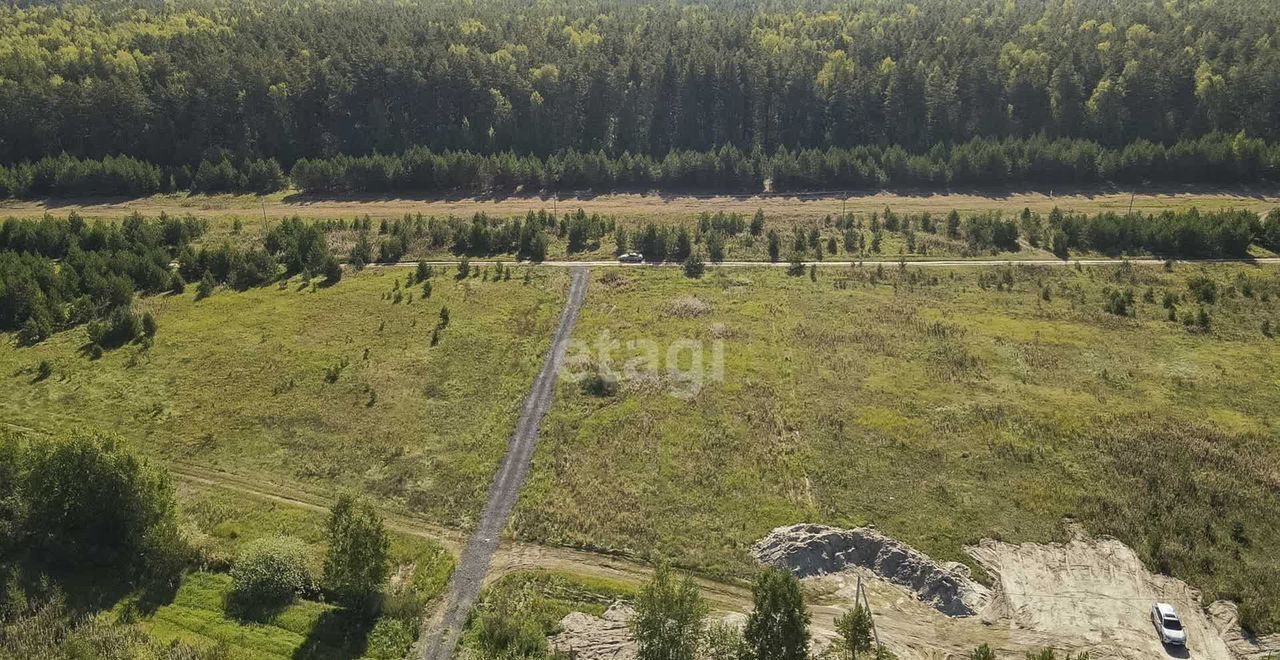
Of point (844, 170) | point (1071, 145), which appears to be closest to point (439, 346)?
point (844, 170)

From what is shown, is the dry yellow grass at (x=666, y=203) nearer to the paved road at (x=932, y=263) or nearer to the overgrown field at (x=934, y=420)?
the paved road at (x=932, y=263)

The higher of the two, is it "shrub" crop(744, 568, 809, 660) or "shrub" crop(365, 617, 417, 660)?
"shrub" crop(744, 568, 809, 660)

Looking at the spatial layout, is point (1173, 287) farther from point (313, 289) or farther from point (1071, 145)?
point (313, 289)

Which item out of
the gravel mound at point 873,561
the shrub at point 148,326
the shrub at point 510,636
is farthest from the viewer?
the shrub at point 148,326

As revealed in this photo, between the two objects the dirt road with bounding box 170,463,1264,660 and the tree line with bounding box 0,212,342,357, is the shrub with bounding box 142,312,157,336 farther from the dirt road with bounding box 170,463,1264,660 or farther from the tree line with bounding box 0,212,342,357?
the dirt road with bounding box 170,463,1264,660

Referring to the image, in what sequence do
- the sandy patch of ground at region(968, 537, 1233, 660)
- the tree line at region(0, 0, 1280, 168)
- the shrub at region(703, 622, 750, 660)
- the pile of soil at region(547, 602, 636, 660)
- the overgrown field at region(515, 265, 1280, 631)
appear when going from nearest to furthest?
the shrub at region(703, 622, 750, 660)
the pile of soil at region(547, 602, 636, 660)
the sandy patch of ground at region(968, 537, 1233, 660)
the overgrown field at region(515, 265, 1280, 631)
the tree line at region(0, 0, 1280, 168)

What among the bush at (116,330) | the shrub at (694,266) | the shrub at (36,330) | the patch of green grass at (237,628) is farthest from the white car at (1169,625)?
the shrub at (36,330)

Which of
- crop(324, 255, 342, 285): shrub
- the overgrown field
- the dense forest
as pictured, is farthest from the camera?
the dense forest

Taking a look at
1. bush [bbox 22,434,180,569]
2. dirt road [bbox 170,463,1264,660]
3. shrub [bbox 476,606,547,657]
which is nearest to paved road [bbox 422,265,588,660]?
dirt road [bbox 170,463,1264,660]
